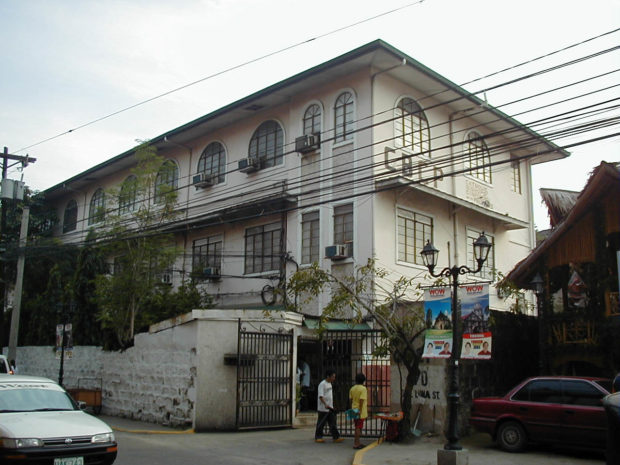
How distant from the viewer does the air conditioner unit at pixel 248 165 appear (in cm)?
2431

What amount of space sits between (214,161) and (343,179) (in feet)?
25.9

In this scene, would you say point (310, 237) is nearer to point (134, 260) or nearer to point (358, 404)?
point (134, 260)

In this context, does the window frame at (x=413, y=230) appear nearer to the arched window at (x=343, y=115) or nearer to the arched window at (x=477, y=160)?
the arched window at (x=343, y=115)

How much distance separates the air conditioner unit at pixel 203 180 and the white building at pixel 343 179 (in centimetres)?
11

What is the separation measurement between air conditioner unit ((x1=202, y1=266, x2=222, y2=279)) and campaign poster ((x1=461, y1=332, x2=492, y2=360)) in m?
13.2

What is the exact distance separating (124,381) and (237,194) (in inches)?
338

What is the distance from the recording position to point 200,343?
650 inches

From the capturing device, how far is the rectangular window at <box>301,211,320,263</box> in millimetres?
22141

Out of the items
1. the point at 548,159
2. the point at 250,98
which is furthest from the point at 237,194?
the point at 548,159

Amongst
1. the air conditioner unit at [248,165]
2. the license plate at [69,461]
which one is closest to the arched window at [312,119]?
the air conditioner unit at [248,165]

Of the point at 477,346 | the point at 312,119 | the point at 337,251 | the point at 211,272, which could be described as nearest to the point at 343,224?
the point at 337,251

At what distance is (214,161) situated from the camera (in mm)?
27250

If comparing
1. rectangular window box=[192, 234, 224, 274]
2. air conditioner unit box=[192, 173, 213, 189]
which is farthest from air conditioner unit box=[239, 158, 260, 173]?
rectangular window box=[192, 234, 224, 274]

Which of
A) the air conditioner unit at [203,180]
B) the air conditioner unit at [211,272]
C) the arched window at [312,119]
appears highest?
the arched window at [312,119]
